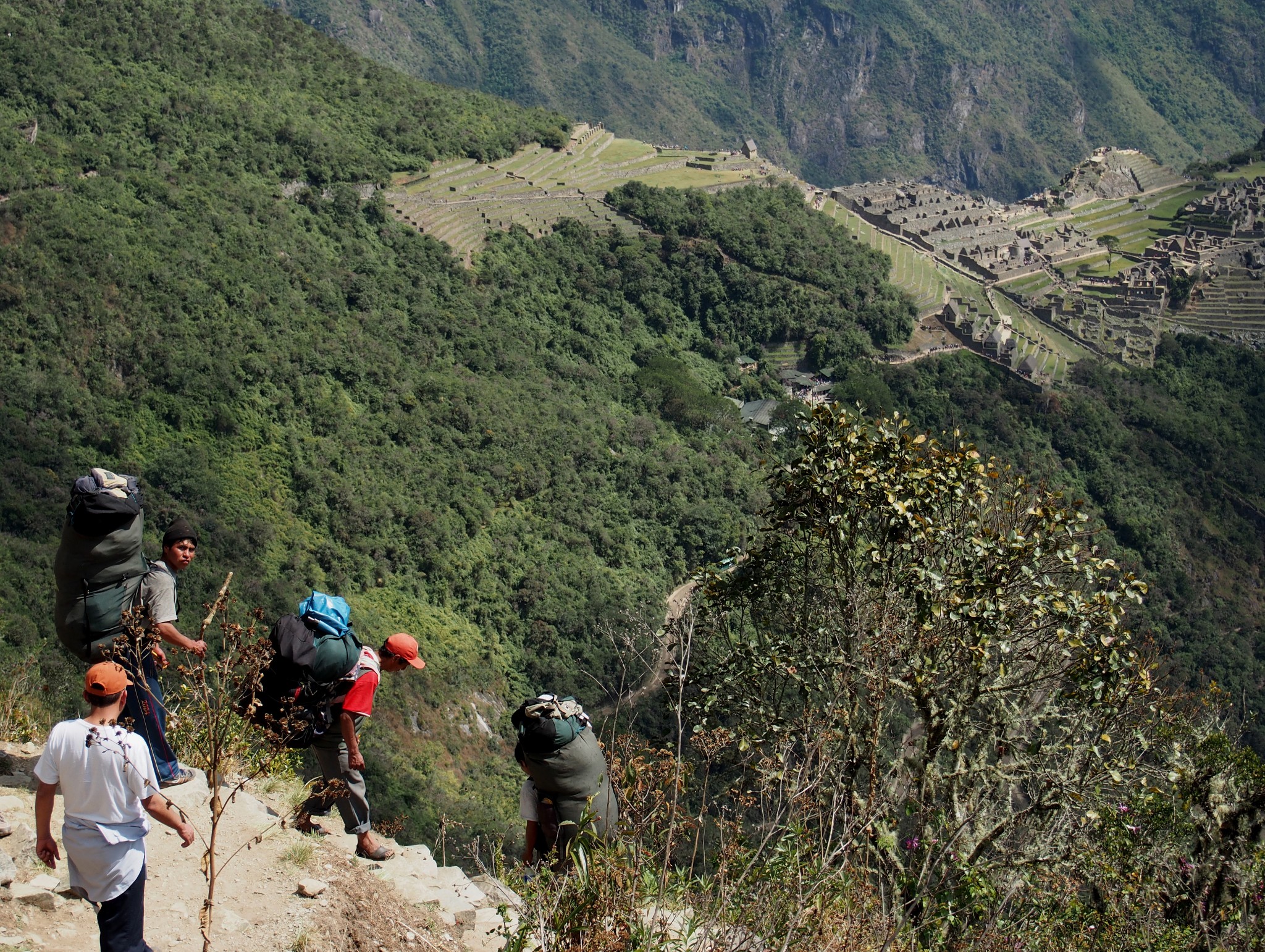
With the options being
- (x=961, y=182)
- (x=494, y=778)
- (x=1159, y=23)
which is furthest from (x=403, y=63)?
(x=494, y=778)

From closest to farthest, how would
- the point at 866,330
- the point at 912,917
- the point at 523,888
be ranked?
the point at 523,888 < the point at 912,917 < the point at 866,330

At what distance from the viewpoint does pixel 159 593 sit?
5.47m

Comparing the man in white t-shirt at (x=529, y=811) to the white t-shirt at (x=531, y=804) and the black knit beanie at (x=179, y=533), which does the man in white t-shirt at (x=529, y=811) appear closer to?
the white t-shirt at (x=531, y=804)

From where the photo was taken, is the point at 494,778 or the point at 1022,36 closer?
the point at 494,778

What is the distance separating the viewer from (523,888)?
4.82m

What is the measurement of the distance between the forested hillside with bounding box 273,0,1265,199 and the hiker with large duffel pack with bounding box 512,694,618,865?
149 m

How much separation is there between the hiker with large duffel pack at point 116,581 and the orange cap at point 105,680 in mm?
814

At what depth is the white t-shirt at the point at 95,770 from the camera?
420 cm

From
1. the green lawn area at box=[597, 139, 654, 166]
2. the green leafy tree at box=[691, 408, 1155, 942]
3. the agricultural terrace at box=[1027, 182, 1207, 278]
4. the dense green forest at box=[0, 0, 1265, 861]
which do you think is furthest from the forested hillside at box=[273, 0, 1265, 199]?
the green leafy tree at box=[691, 408, 1155, 942]

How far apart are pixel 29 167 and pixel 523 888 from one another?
3070 cm

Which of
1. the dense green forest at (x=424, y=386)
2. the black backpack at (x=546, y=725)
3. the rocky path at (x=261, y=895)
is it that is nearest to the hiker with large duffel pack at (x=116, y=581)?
the rocky path at (x=261, y=895)

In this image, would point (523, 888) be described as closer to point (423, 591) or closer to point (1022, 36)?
point (423, 591)

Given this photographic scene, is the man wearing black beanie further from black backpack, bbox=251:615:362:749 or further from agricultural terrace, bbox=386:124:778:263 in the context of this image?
agricultural terrace, bbox=386:124:778:263

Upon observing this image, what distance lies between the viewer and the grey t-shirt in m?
5.43
